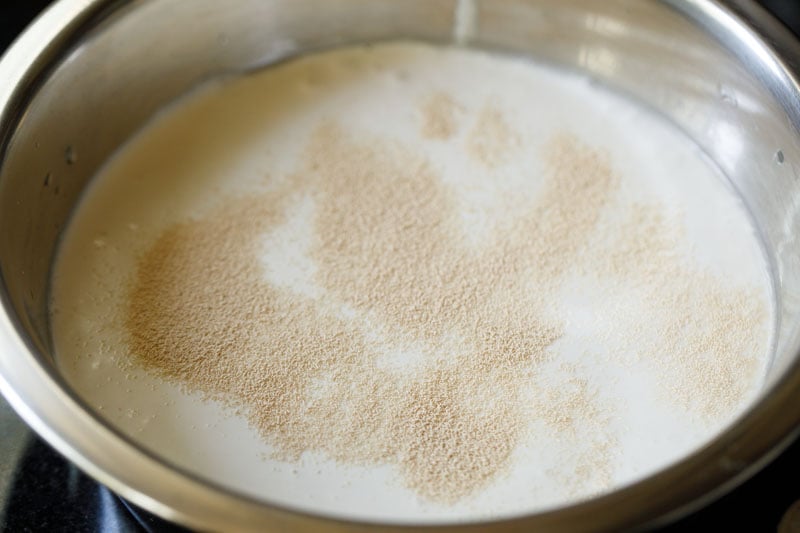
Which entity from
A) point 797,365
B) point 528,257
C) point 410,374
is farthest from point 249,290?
point 797,365

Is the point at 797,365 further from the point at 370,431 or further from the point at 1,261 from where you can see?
the point at 1,261

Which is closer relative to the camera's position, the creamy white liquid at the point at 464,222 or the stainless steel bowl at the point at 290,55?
the stainless steel bowl at the point at 290,55

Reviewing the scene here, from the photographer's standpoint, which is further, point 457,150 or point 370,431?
point 457,150

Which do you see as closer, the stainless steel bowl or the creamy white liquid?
the stainless steel bowl

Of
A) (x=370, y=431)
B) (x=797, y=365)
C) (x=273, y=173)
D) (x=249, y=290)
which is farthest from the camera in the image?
(x=273, y=173)
